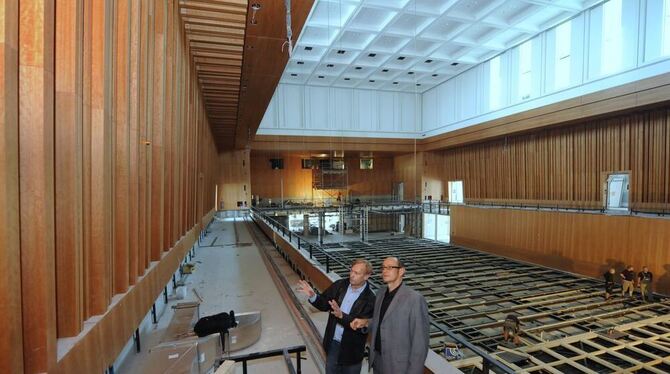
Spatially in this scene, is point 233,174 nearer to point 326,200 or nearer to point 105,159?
point 326,200

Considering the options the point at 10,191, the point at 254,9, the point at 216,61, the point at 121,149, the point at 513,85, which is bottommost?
the point at 10,191

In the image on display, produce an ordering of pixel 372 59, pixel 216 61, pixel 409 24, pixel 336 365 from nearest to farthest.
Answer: pixel 336 365
pixel 216 61
pixel 409 24
pixel 372 59

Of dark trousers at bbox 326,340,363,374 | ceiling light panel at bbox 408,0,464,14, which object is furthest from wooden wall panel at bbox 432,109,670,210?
dark trousers at bbox 326,340,363,374

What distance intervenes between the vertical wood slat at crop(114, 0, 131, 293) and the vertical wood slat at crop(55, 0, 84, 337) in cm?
81

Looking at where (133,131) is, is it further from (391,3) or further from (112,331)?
(391,3)

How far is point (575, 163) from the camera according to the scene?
14578 mm

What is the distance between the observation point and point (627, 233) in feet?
29.8

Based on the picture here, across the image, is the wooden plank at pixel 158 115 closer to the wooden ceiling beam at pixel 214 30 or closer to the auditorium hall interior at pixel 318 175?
the auditorium hall interior at pixel 318 175

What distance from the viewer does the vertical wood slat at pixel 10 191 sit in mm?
1475

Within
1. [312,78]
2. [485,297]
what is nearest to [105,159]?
[485,297]

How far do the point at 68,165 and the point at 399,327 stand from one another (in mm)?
2524

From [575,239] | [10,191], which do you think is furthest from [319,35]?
[10,191]

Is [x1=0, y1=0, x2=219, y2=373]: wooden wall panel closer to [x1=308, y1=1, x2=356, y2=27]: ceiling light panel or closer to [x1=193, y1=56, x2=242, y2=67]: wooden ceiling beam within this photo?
[x1=193, y1=56, x2=242, y2=67]: wooden ceiling beam

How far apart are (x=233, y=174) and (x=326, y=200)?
7.91 metres
